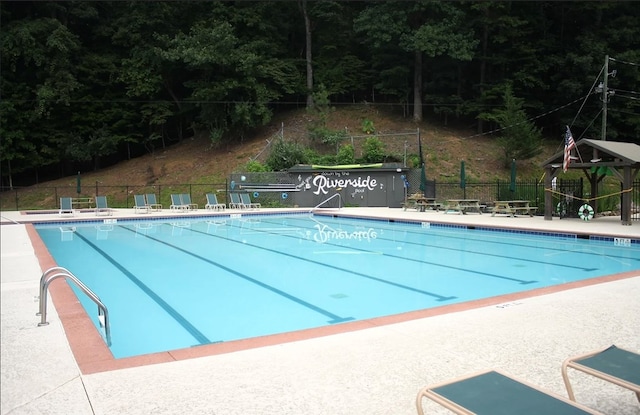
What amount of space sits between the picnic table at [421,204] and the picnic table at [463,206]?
0.50 m

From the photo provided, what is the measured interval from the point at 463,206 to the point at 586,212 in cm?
443

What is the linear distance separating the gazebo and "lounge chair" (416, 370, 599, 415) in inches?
550

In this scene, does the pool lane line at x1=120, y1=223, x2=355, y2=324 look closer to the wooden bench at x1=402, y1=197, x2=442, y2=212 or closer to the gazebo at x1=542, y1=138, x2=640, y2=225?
the gazebo at x1=542, y1=138, x2=640, y2=225

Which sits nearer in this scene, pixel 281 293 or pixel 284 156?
pixel 281 293

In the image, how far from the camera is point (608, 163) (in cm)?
1436

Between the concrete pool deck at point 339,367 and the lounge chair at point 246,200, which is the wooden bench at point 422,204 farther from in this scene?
the concrete pool deck at point 339,367

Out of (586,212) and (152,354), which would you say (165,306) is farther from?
(586,212)

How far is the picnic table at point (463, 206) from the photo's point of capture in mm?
19370

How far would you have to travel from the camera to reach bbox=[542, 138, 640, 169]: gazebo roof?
1395cm

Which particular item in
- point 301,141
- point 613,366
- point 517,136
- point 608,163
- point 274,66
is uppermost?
point 274,66

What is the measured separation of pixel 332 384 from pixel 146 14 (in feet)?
125

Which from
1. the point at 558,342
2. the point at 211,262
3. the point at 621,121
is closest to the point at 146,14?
the point at 211,262

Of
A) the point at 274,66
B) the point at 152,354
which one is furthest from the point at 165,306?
the point at 274,66

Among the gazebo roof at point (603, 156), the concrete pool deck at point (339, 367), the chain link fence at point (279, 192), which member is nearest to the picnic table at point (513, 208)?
the chain link fence at point (279, 192)
